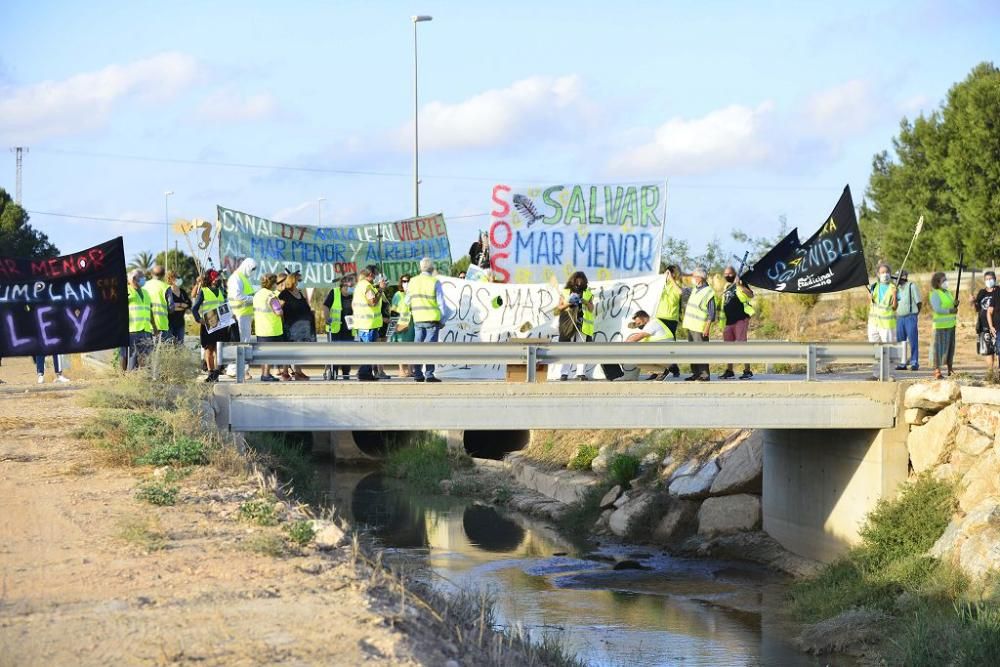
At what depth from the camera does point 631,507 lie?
79.4 ft

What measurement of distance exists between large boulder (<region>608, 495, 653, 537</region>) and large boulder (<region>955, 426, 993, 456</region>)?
779 centimetres

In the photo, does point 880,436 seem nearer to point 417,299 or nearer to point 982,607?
point 982,607

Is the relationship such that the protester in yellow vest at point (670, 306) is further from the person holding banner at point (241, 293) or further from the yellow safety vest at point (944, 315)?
the person holding banner at point (241, 293)

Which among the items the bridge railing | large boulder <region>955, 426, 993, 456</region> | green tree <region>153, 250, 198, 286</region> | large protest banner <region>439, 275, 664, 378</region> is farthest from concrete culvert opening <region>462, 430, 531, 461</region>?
green tree <region>153, 250, 198, 286</region>

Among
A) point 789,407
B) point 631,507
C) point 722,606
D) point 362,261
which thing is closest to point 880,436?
point 789,407

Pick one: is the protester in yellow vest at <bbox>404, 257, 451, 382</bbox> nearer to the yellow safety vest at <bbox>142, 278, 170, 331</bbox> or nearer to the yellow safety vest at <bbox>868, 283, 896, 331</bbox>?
the yellow safety vest at <bbox>142, 278, 170, 331</bbox>

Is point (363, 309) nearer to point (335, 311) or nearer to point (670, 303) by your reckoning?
point (335, 311)

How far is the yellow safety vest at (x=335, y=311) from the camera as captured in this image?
20984 millimetres

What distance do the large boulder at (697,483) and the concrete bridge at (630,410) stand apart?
391 centimetres

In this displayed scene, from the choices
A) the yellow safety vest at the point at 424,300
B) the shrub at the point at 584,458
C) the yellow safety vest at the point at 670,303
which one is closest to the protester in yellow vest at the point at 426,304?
the yellow safety vest at the point at 424,300

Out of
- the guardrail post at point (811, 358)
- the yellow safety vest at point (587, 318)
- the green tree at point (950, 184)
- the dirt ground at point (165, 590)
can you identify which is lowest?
the dirt ground at point (165, 590)

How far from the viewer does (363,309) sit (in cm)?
2000

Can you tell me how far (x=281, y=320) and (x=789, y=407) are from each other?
7.05 meters

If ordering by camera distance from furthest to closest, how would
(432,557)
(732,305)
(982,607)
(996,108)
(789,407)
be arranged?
1. (996,108)
2. (432,557)
3. (732,305)
4. (789,407)
5. (982,607)
